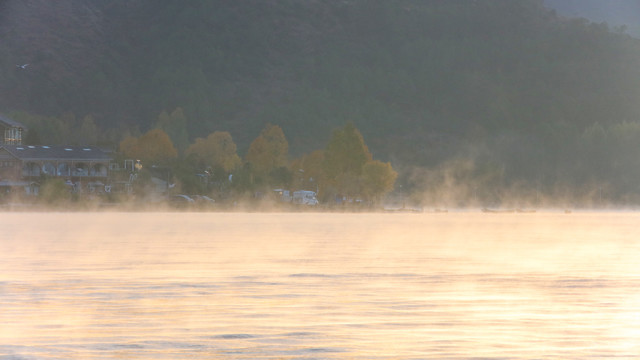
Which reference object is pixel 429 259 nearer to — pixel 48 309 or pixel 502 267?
pixel 502 267

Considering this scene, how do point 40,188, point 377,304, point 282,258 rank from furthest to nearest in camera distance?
1. point 40,188
2. point 282,258
3. point 377,304

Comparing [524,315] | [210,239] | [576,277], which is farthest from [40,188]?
[524,315]

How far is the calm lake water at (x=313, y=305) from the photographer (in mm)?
23953

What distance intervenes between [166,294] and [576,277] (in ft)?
65.7

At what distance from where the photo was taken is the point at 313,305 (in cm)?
3278

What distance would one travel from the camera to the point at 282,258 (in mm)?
57969

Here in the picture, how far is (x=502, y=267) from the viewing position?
5272 centimetres

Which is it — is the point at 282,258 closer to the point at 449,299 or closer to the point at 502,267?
the point at 502,267

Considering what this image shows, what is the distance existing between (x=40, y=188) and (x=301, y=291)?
15841cm

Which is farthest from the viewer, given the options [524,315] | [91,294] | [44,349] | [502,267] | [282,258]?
[282,258]

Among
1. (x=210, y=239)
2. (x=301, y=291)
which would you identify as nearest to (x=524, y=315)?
(x=301, y=291)

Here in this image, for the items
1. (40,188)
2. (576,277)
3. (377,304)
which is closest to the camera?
(377,304)

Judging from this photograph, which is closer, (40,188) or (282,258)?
(282,258)

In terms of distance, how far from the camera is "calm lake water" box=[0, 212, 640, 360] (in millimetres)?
23953
